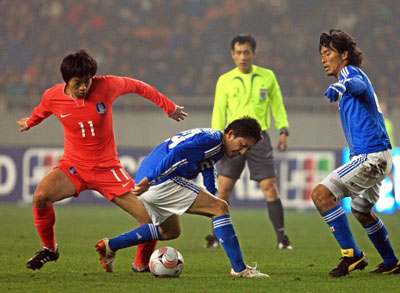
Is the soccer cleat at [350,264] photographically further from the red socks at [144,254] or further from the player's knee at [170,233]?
the red socks at [144,254]

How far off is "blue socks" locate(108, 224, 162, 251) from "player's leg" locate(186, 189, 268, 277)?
1.41 feet

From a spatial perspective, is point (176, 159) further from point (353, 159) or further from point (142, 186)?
point (353, 159)

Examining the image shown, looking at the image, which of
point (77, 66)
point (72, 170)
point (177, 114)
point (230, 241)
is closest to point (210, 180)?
point (230, 241)

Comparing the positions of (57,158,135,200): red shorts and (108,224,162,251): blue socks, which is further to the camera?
(57,158,135,200): red shorts

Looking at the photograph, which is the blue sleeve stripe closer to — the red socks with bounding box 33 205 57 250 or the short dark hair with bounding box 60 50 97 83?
the short dark hair with bounding box 60 50 97 83

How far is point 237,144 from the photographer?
19.1 feet

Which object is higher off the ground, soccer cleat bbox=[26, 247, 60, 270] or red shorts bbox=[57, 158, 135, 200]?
red shorts bbox=[57, 158, 135, 200]

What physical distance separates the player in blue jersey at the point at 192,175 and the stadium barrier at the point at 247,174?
8.22 m

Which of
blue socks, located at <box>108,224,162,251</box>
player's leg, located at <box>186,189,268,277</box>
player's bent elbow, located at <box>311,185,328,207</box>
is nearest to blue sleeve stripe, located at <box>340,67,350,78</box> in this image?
player's bent elbow, located at <box>311,185,328,207</box>

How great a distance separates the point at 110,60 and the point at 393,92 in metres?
6.50

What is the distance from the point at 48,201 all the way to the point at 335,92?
2.53 metres

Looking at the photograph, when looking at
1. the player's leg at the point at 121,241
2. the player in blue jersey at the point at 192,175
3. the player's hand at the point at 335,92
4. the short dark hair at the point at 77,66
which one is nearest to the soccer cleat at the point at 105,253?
the player's leg at the point at 121,241

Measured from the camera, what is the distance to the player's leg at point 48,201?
20.7 feet

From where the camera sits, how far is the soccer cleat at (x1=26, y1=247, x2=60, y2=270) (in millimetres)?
6223
